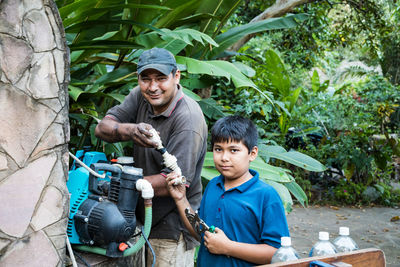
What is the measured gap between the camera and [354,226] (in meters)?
6.59

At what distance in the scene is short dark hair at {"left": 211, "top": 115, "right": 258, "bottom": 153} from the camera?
1948 mm

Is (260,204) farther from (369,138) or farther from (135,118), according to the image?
(369,138)

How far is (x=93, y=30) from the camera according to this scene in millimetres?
3393

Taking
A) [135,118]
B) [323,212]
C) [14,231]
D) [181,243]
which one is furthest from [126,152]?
[323,212]

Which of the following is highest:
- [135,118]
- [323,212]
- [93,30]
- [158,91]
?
[93,30]

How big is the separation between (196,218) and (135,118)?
0.96 metres

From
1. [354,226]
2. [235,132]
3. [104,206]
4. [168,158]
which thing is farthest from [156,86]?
[354,226]

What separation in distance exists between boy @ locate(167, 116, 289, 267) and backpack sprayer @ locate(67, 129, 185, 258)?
0.55 ft

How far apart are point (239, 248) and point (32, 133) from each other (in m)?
0.95

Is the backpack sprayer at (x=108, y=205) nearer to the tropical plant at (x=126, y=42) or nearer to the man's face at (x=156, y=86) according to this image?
the man's face at (x=156, y=86)

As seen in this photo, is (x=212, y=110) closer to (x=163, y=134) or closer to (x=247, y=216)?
(x=163, y=134)

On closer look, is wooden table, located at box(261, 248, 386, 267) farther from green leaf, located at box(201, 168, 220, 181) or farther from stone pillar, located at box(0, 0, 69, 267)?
green leaf, located at box(201, 168, 220, 181)

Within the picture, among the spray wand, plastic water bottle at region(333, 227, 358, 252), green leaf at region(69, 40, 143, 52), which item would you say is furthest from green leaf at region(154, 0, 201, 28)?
plastic water bottle at region(333, 227, 358, 252)

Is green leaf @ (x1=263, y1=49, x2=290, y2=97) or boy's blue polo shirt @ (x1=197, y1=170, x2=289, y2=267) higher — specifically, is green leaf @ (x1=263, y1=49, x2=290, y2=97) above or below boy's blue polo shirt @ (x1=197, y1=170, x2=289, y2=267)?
above
